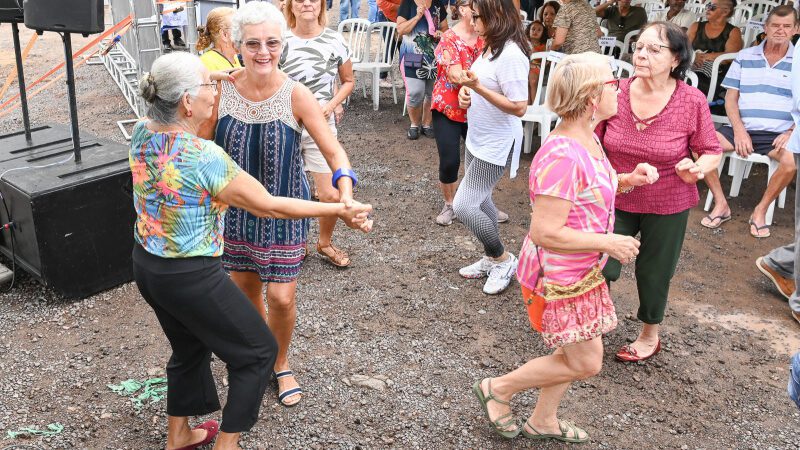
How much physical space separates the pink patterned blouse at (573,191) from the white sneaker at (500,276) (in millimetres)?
1591

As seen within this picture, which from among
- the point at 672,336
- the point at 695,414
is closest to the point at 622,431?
the point at 695,414

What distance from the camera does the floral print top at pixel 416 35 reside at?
6215mm

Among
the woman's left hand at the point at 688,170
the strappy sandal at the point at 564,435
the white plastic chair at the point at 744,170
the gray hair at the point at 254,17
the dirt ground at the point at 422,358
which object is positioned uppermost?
the gray hair at the point at 254,17

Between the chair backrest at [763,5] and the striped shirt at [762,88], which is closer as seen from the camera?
the striped shirt at [762,88]

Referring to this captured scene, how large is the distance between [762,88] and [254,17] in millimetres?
4328

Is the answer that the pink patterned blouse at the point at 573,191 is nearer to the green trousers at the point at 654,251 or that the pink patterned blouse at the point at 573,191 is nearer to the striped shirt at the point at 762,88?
the green trousers at the point at 654,251

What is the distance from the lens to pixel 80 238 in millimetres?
3922

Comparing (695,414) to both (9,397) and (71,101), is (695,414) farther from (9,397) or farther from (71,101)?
(71,101)

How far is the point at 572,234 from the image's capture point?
2.43 metres

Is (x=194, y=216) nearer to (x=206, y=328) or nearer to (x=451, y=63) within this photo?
(x=206, y=328)

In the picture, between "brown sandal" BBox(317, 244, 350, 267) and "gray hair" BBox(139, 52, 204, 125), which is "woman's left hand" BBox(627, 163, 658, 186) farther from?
"brown sandal" BBox(317, 244, 350, 267)

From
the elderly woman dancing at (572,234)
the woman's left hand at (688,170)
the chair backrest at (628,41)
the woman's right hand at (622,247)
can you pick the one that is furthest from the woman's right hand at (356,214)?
the chair backrest at (628,41)

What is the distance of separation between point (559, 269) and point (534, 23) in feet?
17.6

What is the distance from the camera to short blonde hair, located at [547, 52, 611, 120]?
2412 millimetres
